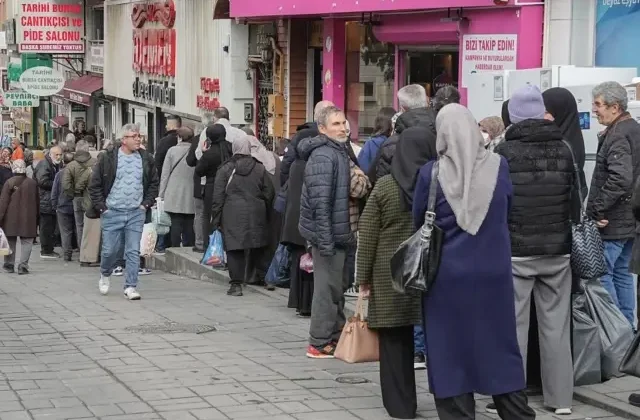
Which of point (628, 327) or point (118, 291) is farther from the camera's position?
point (118, 291)

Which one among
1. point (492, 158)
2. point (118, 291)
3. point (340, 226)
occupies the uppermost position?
point (492, 158)

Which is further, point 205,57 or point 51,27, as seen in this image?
point 51,27

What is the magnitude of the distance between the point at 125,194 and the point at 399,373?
5.88 metres

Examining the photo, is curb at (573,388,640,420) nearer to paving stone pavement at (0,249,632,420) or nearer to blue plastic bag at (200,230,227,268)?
paving stone pavement at (0,249,632,420)

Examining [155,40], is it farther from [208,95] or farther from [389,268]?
[389,268]

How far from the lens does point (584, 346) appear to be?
7.54 m

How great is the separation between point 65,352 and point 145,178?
136 inches

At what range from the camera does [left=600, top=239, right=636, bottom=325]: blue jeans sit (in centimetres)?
847

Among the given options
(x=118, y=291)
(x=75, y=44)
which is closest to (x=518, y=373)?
(x=118, y=291)

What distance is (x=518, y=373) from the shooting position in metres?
6.22

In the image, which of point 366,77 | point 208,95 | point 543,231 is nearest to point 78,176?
point 366,77

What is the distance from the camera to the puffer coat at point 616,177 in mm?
8023

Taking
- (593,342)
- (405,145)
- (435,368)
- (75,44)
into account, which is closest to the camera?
(435,368)

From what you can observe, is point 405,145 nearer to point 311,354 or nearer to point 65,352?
point 311,354
